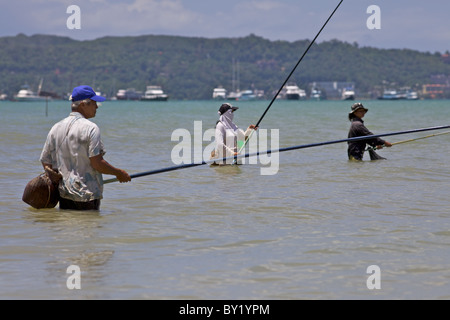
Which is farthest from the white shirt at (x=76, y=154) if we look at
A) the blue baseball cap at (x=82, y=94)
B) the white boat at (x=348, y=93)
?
the white boat at (x=348, y=93)

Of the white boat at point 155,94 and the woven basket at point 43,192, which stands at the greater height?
the white boat at point 155,94

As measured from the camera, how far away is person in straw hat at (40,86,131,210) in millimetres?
7383

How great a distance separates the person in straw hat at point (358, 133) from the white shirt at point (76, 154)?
7.13m

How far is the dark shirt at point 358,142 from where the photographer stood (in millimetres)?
13875

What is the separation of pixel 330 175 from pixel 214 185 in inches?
91.9

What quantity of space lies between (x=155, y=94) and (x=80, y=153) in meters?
181

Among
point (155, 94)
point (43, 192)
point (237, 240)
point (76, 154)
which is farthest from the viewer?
point (155, 94)

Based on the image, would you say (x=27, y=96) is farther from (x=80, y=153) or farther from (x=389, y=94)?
(x=80, y=153)

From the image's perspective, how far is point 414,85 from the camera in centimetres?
19225

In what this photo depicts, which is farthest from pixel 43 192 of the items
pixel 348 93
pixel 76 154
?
pixel 348 93

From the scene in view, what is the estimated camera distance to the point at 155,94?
613ft

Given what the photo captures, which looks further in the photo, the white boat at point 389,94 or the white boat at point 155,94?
the white boat at point 389,94

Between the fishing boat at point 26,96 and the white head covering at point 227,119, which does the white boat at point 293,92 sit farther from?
the white head covering at point 227,119
